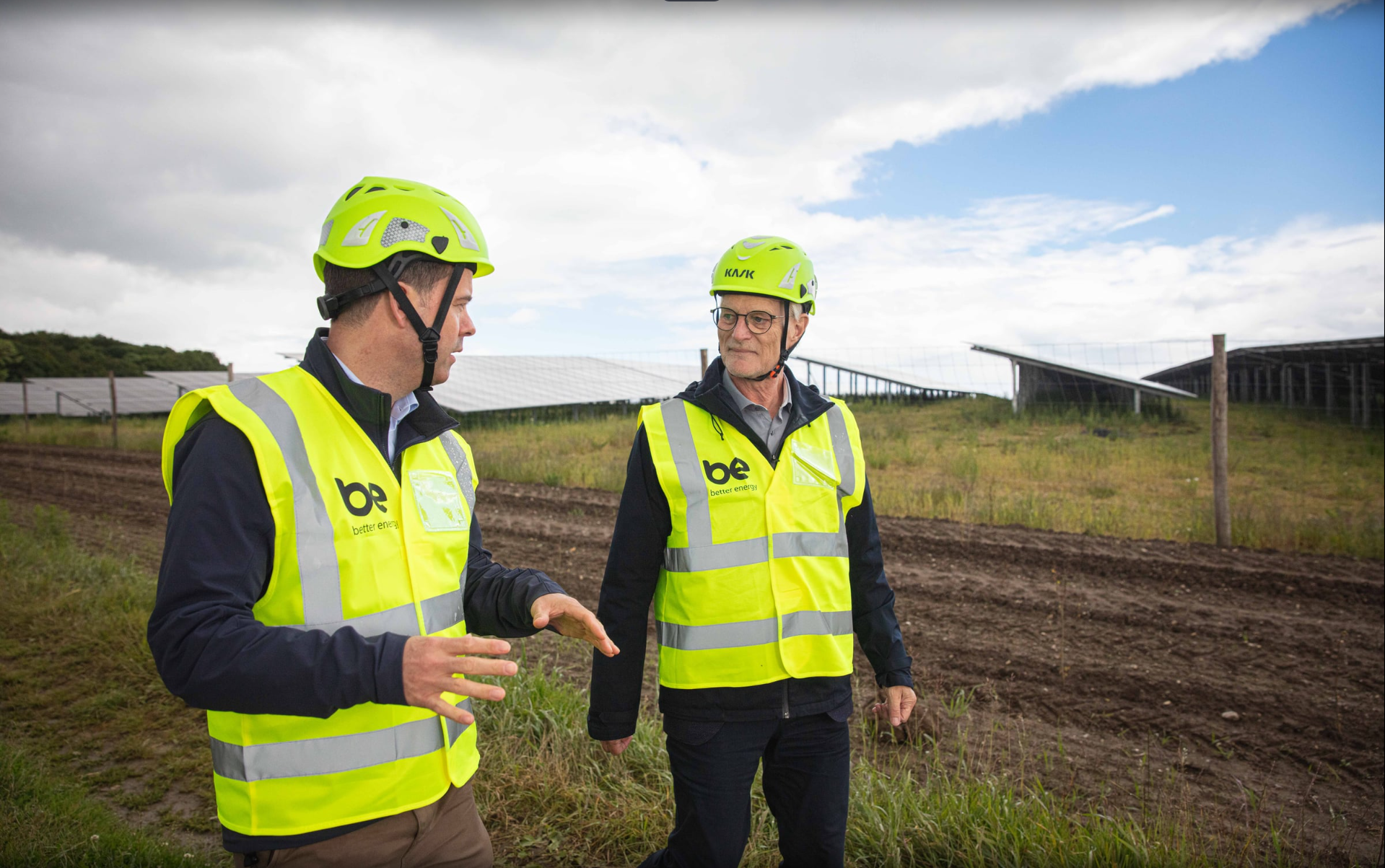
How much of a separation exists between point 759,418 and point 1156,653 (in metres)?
4.48

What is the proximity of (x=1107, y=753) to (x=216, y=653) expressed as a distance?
429cm

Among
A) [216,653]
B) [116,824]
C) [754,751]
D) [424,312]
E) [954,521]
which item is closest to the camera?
[216,653]

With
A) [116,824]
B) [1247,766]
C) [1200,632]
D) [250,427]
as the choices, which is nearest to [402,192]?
[250,427]

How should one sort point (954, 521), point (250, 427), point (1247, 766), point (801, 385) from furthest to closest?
point (954, 521) < point (1247, 766) < point (801, 385) < point (250, 427)

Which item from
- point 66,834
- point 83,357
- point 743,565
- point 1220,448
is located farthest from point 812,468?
point 83,357

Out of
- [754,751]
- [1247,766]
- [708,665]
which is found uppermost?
[708,665]

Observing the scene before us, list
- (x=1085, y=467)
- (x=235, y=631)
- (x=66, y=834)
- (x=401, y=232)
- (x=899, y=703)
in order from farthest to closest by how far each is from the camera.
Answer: (x=1085, y=467) < (x=66, y=834) < (x=899, y=703) < (x=401, y=232) < (x=235, y=631)

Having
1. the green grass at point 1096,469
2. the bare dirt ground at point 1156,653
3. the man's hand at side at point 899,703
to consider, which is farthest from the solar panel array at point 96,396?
the man's hand at side at point 899,703

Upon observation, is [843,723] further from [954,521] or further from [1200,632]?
[954,521]

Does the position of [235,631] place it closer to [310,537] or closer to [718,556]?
[310,537]

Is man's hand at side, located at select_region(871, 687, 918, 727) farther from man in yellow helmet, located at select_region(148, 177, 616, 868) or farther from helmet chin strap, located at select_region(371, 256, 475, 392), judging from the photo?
helmet chin strap, located at select_region(371, 256, 475, 392)

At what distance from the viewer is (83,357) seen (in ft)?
196

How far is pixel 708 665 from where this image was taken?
7.30 feet

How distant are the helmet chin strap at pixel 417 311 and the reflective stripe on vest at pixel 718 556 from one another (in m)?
0.82
